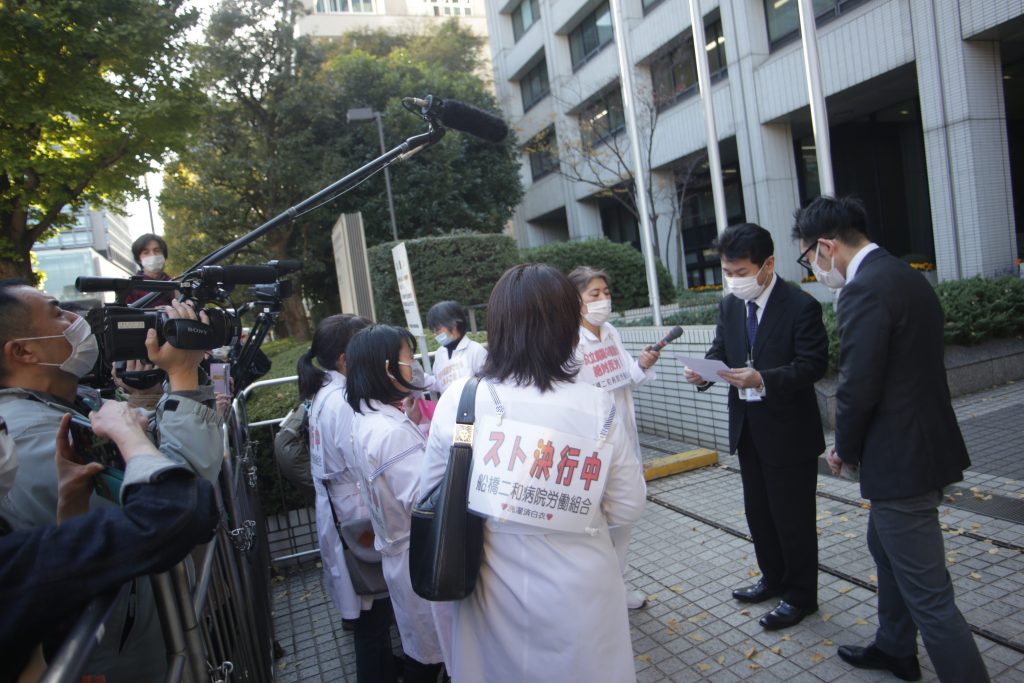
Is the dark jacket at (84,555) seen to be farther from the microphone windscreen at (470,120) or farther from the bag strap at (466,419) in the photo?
the microphone windscreen at (470,120)

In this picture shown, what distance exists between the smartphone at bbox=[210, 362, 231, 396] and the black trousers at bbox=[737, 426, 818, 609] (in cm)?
315

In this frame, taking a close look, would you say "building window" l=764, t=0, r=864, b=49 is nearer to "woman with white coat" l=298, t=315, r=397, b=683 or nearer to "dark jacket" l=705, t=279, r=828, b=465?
"dark jacket" l=705, t=279, r=828, b=465

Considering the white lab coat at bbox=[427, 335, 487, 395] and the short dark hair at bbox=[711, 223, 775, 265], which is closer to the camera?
the short dark hair at bbox=[711, 223, 775, 265]

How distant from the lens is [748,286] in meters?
3.26

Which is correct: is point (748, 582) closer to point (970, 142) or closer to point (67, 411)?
point (67, 411)

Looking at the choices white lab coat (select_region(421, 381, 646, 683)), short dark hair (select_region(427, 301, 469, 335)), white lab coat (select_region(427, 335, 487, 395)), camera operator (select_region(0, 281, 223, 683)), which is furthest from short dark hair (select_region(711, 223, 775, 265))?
short dark hair (select_region(427, 301, 469, 335))

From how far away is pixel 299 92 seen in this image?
18.6m

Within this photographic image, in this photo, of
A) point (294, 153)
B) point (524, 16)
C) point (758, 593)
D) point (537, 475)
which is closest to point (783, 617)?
point (758, 593)

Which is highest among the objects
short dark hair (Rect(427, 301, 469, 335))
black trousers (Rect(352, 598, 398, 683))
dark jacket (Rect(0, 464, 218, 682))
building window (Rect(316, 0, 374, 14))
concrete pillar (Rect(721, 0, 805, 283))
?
building window (Rect(316, 0, 374, 14))

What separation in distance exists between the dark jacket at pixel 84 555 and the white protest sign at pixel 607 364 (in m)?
2.77

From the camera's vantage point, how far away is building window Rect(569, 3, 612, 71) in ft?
67.7

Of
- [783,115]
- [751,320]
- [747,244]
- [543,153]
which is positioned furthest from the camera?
[543,153]

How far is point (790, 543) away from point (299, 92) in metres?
19.1

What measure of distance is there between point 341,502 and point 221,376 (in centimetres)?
150
